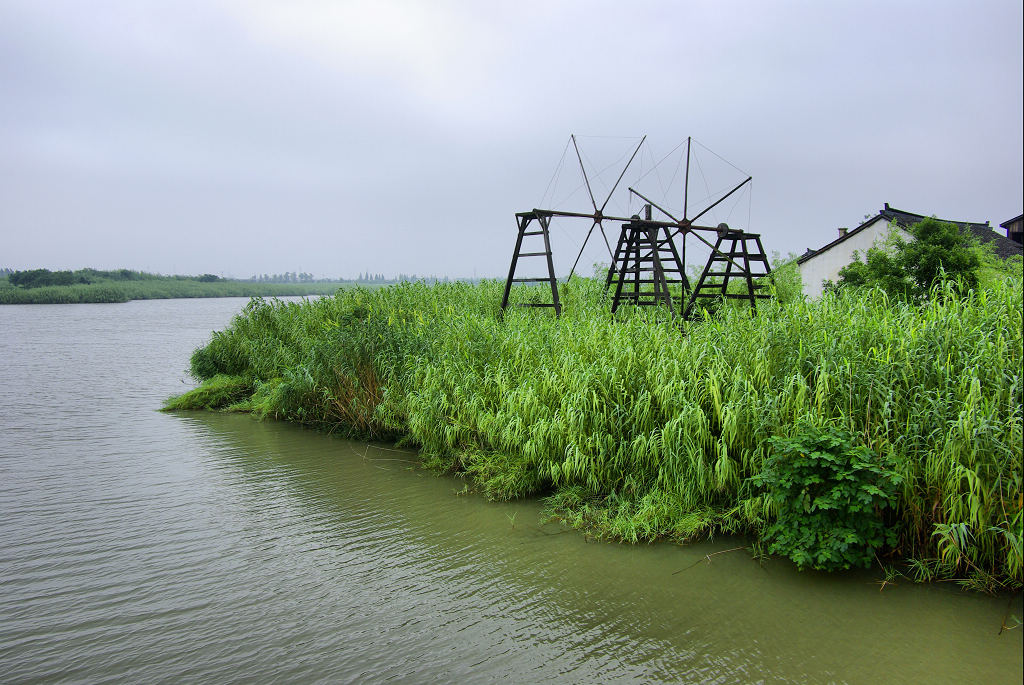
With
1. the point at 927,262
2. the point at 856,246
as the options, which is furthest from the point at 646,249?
the point at 856,246

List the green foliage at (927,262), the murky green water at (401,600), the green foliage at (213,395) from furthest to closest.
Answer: the green foliage at (213,395)
the green foliage at (927,262)
the murky green water at (401,600)

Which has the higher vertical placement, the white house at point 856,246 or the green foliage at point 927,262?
the white house at point 856,246

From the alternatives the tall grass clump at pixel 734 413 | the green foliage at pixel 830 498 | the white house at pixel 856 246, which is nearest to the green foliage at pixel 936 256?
the tall grass clump at pixel 734 413

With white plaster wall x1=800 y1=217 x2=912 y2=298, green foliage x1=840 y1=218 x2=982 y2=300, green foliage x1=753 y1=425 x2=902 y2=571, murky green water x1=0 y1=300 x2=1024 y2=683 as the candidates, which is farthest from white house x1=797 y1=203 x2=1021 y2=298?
murky green water x1=0 y1=300 x2=1024 y2=683

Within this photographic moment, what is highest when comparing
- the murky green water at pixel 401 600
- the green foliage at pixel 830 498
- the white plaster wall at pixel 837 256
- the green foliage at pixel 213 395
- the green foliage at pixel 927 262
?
the white plaster wall at pixel 837 256

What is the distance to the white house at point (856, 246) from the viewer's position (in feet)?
78.6

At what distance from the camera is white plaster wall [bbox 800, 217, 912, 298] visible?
2414 centimetres

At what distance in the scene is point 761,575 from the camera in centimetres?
492

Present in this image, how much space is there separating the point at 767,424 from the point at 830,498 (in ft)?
2.75

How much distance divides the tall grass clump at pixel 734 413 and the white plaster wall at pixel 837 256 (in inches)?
754

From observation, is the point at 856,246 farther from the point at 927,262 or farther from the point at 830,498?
the point at 830,498

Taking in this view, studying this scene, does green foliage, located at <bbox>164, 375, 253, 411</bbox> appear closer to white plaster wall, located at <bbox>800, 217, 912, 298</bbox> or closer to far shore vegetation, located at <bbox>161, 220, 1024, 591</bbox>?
far shore vegetation, located at <bbox>161, 220, 1024, 591</bbox>

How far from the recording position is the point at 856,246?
82.3 feet

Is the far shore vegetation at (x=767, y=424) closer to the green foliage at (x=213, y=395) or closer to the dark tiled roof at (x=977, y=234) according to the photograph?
the green foliage at (x=213, y=395)
